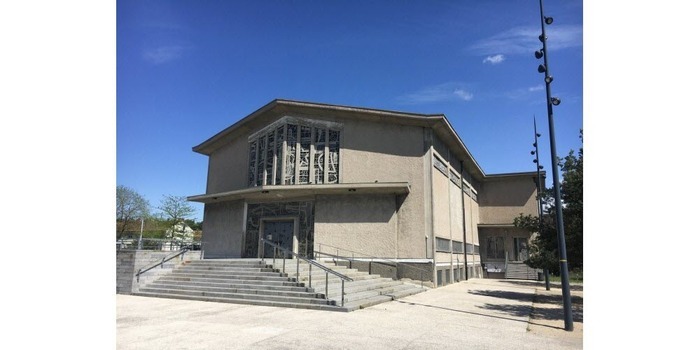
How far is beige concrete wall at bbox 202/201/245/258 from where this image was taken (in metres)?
20.5

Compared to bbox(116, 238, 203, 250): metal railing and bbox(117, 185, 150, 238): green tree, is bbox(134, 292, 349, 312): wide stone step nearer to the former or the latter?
bbox(116, 238, 203, 250): metal railing

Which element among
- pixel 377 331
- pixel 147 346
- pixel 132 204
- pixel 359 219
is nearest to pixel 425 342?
pixel 377 331

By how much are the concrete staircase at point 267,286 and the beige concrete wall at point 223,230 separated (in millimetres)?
4415

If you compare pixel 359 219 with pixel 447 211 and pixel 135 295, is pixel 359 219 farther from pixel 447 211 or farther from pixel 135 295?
pixel 135 295

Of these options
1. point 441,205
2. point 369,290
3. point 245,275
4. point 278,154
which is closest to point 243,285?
point 245,275

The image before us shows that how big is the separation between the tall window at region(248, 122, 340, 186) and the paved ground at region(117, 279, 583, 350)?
8.27 m

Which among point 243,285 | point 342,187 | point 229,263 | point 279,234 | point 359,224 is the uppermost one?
point 342,187

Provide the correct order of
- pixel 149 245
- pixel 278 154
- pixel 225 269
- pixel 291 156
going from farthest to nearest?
pixel 149 245 < pixel 278 154 < pixel 291 156 < pixel 225 269

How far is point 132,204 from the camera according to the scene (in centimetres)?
3903

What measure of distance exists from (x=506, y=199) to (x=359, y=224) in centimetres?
1715

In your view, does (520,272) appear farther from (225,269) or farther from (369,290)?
(225,269)

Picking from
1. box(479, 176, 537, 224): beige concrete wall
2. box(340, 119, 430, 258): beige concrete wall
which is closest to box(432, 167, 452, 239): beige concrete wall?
box(340, 119, 430, 258): beige concrete wall

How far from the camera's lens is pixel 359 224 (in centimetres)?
1720

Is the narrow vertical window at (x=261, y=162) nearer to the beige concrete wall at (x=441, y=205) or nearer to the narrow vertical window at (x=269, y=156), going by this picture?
the narrow vertical window at (x=269, y=156)
